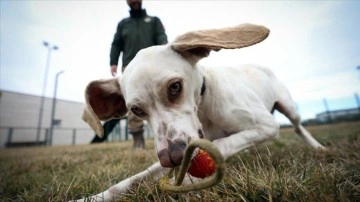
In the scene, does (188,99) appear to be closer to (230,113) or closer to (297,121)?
(230,113)

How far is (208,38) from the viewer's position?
2.19 metres

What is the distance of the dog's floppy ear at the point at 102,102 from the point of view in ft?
8.23

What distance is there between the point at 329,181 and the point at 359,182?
271 mm

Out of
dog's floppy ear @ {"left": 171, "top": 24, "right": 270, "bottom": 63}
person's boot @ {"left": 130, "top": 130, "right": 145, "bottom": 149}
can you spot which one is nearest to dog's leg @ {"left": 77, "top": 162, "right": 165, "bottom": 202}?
dog's floppy ear @ {"left": 171, "top": 24, "right": 270, "bottom": 63}

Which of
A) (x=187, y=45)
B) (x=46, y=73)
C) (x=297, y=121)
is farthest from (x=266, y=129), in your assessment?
(x=46, y=73)

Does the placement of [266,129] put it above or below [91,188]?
above

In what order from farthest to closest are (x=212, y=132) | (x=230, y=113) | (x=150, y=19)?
(x=150, y=19)
(x=212, y=132)
(x=230, y=113)

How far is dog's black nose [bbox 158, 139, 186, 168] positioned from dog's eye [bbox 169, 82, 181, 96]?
0.49m

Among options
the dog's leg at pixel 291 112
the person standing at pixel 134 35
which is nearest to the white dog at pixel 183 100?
the dog's leg at pixel 291 112

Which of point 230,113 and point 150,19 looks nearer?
point 230,113

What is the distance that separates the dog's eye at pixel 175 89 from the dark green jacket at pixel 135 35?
10.5ft

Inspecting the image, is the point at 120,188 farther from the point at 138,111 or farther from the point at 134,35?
the point at 134,35

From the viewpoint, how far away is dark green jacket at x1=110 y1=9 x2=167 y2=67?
5.14 metres

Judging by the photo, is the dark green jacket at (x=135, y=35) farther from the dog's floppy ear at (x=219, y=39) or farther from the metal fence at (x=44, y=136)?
the metal fence at (x=44, y=136)
